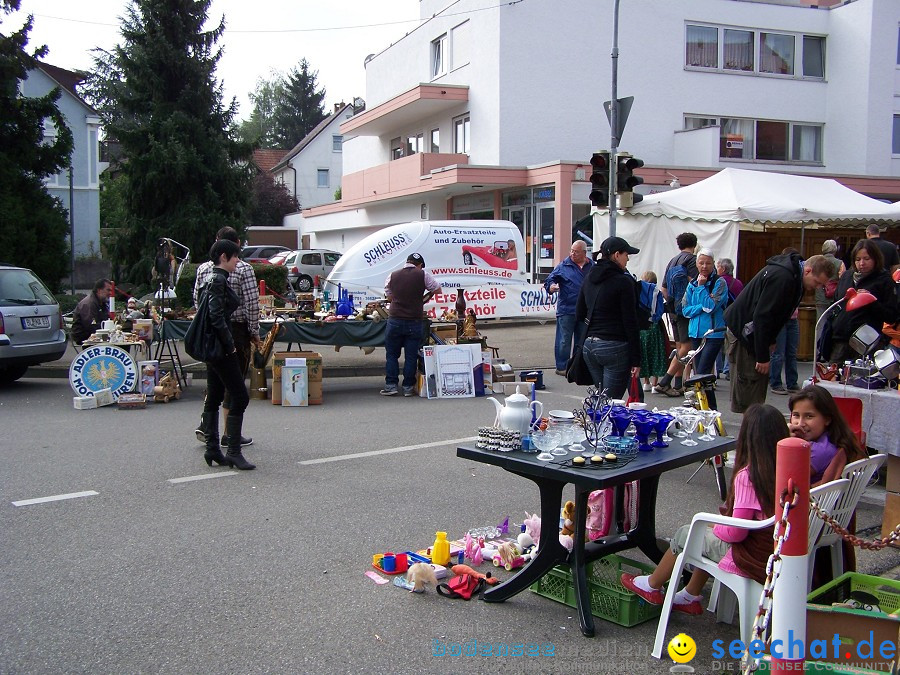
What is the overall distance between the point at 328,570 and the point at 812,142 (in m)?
29.0

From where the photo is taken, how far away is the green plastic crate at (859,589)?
372 centimetres

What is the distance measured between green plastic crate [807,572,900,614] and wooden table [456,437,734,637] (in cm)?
88

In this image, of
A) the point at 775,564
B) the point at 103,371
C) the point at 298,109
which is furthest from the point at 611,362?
the point at 298,109

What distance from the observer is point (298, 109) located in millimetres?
77188

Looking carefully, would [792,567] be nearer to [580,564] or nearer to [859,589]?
[859,589]

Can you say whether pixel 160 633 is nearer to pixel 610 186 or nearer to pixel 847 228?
pixel 610 186

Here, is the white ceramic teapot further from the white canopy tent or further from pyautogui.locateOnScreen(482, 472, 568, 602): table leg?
the white canopy tent

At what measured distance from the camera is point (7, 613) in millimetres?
4309

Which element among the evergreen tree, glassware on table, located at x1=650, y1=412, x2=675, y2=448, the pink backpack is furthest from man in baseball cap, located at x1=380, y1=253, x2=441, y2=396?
the evergreen tree

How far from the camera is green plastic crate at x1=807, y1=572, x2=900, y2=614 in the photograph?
12.2 feet

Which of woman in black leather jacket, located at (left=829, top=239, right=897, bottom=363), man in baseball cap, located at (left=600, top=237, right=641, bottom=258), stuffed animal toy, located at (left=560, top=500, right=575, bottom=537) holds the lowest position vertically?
stuffed animal toy, located at (left=560, top=500, right=575, bottom=537)

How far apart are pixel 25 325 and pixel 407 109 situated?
62.9ft

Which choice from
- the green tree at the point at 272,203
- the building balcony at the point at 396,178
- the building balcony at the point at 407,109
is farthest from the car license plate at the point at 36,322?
the green tree at the point at 272,203

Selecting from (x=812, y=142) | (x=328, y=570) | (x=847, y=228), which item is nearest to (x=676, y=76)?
(x=812, y=142)
